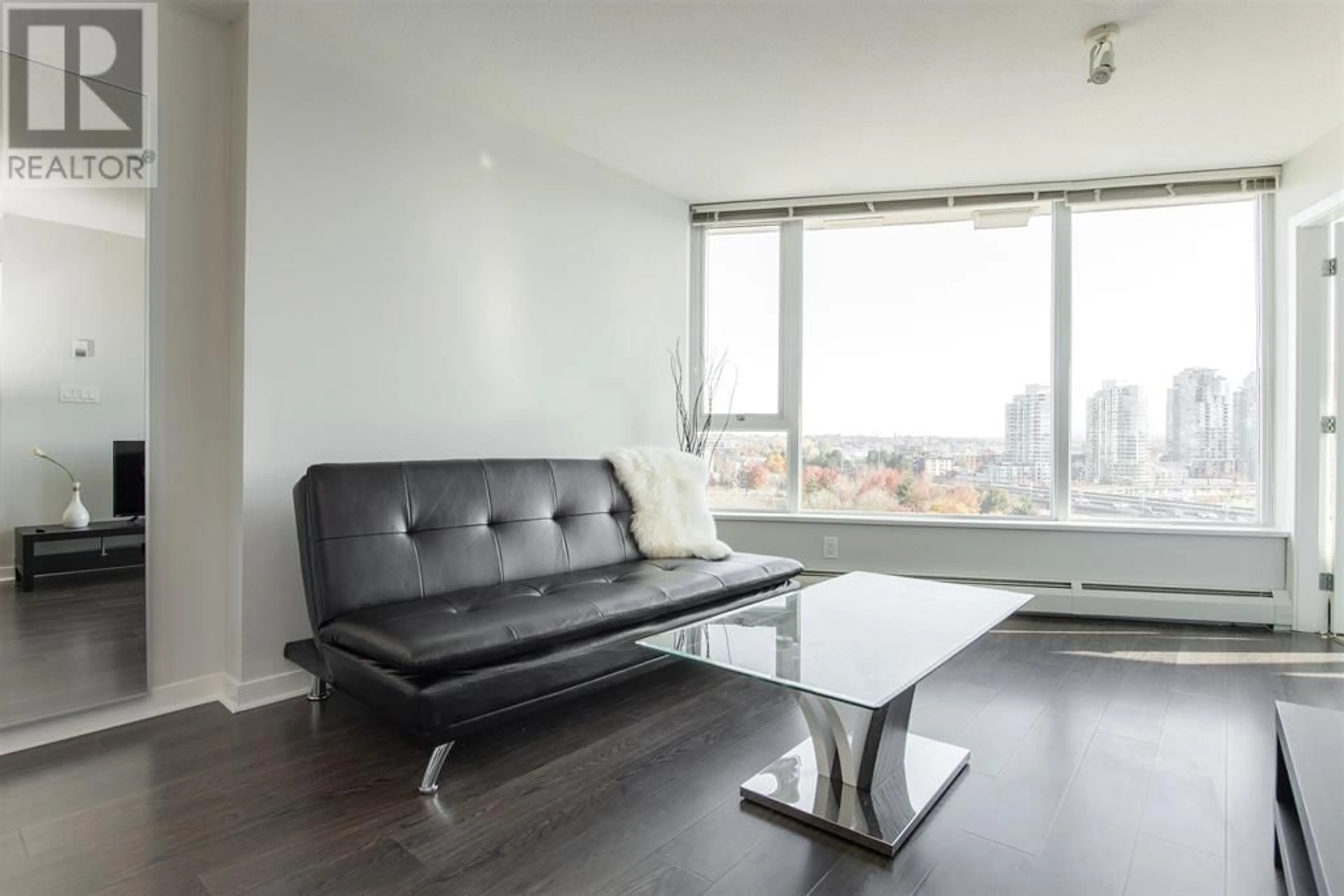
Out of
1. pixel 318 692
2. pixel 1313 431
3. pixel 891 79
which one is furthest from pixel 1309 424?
pixel 318 692

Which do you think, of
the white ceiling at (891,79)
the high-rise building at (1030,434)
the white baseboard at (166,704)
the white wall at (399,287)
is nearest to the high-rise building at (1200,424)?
the high-rise building at (1030,434)

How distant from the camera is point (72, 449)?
84.7 inches

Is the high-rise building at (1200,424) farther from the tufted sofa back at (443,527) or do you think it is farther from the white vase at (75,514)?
the white vase at (75,514)

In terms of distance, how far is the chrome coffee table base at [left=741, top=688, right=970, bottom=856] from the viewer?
64.9 inches

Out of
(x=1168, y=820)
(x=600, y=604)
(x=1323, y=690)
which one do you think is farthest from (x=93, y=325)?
(x=1323, y=690)

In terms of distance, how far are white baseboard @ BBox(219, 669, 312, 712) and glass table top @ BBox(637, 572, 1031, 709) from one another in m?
1.41

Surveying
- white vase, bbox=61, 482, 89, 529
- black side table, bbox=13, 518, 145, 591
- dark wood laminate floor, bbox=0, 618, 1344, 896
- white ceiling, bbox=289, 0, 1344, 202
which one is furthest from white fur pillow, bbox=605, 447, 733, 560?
white vase, bbox=61, 482, 89, 529

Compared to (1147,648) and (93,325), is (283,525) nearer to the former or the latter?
(93,325)

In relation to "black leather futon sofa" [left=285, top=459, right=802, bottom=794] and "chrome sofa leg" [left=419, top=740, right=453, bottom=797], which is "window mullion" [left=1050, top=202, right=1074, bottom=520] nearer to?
"black leather futon sofa" [left=285, top=459, right=802, bottom=794]

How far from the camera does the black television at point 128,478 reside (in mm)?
2219

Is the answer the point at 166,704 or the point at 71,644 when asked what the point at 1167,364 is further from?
the point at 71,644

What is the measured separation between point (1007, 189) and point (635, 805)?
12.2 feet

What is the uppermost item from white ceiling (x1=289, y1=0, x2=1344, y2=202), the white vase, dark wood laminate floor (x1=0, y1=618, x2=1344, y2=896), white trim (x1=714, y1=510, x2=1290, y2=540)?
white ceiling (x1=289, y1=0, x2=1344, y2=202)

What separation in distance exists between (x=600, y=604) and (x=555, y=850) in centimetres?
77
